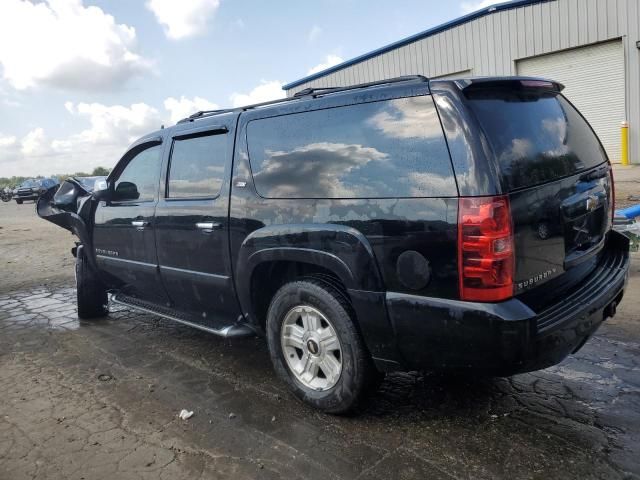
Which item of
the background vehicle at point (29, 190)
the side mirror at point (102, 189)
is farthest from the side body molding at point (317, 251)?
the background vehicle at point (29, 190)

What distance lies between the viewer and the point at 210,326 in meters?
3.88

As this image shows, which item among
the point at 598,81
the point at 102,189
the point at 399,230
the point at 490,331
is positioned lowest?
the point at 490,331

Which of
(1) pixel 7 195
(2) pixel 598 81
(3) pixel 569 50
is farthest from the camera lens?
(1) pixel 7 195

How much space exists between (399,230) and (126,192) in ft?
9.82

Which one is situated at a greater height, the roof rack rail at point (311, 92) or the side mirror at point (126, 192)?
the roof rack rail at point (311, 92)

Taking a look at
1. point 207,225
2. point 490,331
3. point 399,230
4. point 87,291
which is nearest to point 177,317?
point 207,225

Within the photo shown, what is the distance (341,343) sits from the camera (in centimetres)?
299

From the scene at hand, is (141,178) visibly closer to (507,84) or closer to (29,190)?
(507,84)

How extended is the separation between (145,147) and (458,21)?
1647 cm

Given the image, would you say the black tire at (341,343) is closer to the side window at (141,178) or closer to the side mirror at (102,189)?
the side window at (141,178)

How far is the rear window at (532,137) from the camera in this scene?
101 inches

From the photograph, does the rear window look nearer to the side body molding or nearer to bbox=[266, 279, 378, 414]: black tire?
the side body molding

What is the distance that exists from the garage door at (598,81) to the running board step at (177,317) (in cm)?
1458

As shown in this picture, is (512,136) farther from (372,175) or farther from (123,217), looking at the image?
(123,217)
